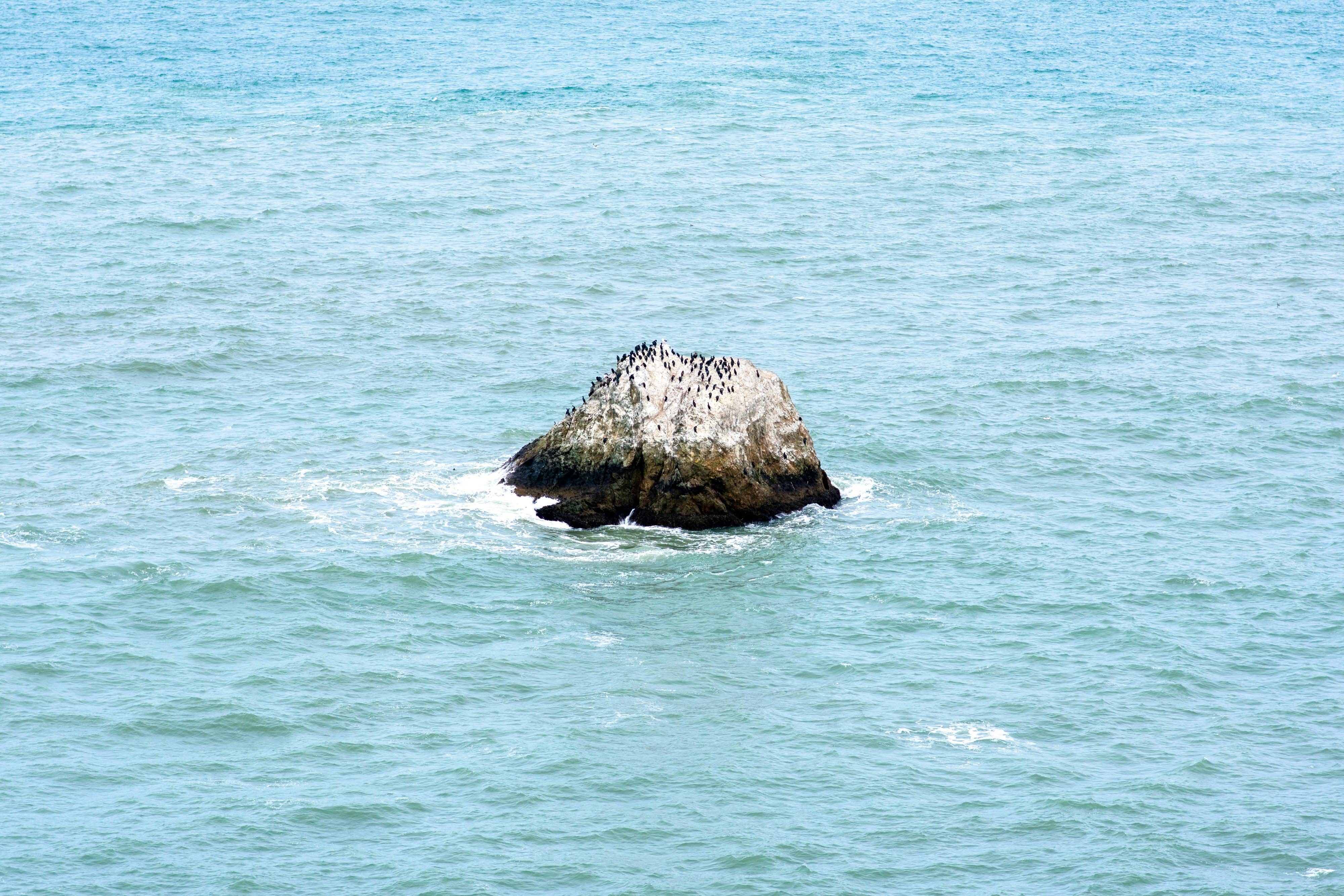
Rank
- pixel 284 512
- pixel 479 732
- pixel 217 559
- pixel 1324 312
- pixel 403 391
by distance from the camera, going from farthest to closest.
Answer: pixel 1324 312, pixel 403 391, pixel 284 512, pixel 217 559, pixel 479 732

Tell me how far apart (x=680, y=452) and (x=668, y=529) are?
1596 millimetres

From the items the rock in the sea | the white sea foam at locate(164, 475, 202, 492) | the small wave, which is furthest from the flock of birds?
the small wave

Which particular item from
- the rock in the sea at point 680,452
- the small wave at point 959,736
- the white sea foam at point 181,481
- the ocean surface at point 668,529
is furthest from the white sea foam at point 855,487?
the white sea foam at point 181,481

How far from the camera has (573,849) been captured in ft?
79.4

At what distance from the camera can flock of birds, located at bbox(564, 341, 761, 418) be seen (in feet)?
113

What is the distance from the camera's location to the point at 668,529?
3409 cm

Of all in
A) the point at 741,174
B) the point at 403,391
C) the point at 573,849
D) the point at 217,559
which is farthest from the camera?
the point at 741,174

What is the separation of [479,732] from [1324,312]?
3246 cm

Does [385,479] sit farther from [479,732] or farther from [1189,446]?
[1189,446]

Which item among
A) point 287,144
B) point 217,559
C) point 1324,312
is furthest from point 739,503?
point 287,144

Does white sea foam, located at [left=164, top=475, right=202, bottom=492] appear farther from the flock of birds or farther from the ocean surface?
the flock of birds

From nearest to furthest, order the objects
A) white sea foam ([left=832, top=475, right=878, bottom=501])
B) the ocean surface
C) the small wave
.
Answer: the ocean surface → the small wave → white sea foam ([left=832, top=475, right=878, bottom=501])

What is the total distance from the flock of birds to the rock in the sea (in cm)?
3

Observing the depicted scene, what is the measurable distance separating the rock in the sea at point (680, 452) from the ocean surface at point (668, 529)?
647 mm
